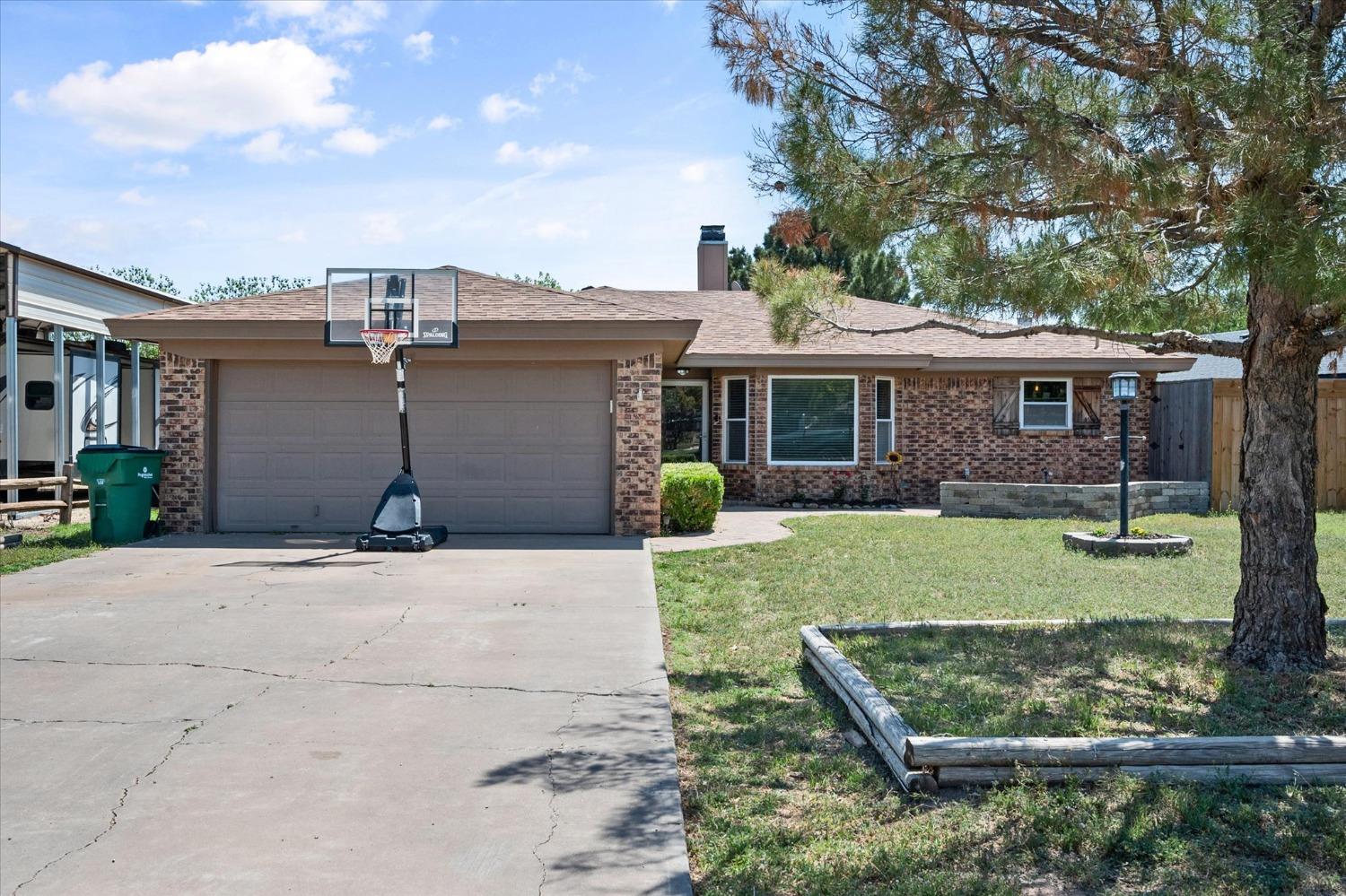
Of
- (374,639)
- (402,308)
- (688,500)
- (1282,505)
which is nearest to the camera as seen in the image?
(1282,505)

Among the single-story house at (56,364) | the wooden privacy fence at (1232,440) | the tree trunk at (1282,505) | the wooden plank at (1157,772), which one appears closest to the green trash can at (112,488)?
the single-story house at (56,364)

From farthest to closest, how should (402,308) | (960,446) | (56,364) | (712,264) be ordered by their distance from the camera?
1. (712,264)
2. (960,446)
3. (56,364)
4. (402,308)

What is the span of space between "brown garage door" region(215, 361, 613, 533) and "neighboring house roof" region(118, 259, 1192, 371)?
2.47ft

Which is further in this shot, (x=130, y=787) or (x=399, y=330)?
(x=399, y=330)

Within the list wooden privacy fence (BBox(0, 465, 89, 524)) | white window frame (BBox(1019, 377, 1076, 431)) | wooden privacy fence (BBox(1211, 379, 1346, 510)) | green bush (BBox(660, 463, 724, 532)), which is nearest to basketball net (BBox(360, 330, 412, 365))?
green bush (BBox(660, 463, 724, 532))

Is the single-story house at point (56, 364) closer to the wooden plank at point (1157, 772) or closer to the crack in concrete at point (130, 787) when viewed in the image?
the crack in concrete at point (130, 787)

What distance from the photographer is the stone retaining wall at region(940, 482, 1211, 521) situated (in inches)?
551

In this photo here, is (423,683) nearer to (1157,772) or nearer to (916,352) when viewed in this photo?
(1157,772)

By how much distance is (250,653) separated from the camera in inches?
251

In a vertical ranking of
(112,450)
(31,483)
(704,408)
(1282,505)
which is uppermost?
(704,408)

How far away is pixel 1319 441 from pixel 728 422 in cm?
901

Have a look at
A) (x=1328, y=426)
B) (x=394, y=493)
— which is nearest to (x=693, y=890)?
(x=394, y=493)

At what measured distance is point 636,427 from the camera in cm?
1244

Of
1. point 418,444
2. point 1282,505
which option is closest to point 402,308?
point 418,444
